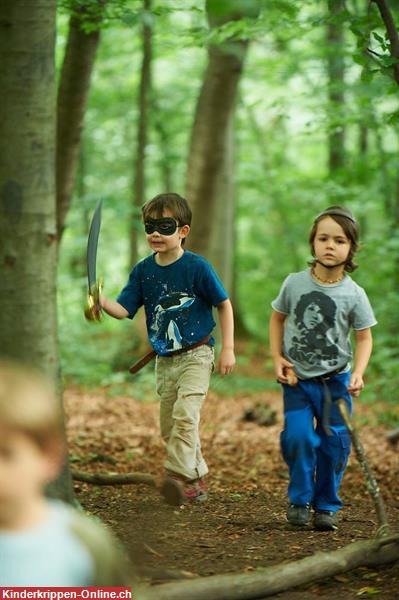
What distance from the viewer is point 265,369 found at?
1694 cm

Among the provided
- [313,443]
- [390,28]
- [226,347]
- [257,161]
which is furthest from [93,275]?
[257,161]

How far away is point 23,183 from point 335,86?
27.0 feet

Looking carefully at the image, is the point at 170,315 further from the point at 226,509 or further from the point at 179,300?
the point at 226,509

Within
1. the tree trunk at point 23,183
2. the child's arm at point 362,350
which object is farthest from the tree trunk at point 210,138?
the tree trunk at point 23,183

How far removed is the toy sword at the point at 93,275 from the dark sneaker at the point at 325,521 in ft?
5.65

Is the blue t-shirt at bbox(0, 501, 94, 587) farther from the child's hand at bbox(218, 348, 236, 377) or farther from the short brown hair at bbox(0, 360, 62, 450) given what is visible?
the child's hand at bbox(218, 348, 236, 377)

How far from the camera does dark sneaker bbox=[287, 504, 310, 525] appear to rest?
4.69 meters

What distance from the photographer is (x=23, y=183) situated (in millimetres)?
3697

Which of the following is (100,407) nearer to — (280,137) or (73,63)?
(73,63)

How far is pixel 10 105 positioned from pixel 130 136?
61.6ft

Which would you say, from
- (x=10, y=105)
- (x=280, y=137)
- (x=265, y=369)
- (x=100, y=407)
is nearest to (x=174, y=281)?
(x=10, y=105)

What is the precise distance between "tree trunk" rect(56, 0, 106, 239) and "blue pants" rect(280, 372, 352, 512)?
3.56 meters

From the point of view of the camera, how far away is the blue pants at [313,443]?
15.4 ft

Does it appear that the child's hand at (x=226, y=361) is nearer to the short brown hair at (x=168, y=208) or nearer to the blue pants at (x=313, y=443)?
the blue pants at (x=313, y=443)
